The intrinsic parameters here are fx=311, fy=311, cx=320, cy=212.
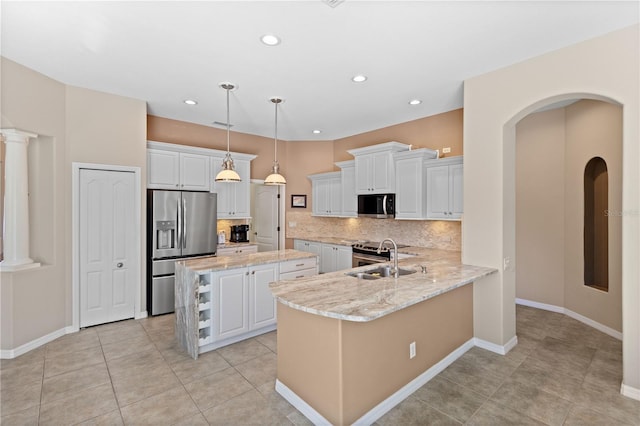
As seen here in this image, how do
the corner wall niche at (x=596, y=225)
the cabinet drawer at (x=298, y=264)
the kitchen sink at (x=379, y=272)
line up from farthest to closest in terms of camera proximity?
the corner wall niche at (x=596, y=225) → the cabinet drawer at (x=298, y=264) → the kitchen sink at (x=379, y=272)

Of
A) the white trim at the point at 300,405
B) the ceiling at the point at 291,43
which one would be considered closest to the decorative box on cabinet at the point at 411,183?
the ceiling at the point at 291,43

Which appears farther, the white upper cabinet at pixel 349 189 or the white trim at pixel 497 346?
the white upper cabinet at pixel 349 189

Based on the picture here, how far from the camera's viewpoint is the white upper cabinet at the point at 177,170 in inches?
186

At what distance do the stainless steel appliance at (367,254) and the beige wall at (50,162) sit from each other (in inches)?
150

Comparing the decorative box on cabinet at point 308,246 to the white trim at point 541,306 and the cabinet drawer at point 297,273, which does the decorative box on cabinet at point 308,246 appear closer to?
the cabinet drawer at point 297,273

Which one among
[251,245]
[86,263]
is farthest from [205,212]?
[86,263]

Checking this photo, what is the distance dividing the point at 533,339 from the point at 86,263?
18.2 feet

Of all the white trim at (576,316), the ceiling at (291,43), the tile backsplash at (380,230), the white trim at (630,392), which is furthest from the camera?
the tile backsplash at (380,230)

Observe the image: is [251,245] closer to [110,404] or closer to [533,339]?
[110,404]

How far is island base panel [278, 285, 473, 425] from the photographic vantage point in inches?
84.0

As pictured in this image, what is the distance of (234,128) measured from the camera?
5902mm

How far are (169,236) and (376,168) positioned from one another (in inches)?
136

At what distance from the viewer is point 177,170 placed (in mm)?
4965

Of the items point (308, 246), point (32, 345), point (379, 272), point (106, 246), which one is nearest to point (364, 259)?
point (308, 246)
